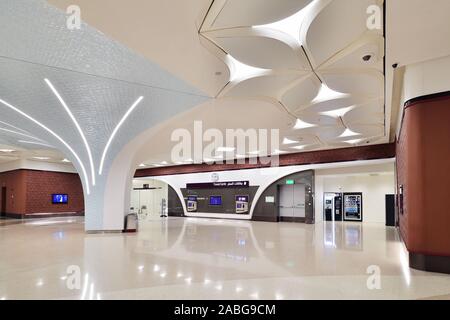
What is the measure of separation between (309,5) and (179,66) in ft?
9.16

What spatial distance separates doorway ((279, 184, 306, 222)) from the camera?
19656 millimetres

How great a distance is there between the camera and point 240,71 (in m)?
6.71

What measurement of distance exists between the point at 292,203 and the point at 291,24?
53.7 feet

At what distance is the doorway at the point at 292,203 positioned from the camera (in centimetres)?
1966

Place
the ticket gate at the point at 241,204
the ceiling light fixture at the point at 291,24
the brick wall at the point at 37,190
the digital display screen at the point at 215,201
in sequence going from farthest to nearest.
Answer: the brick wall at the point at 37,190 < the digital display screen at the point at 215,201 < the ticket gate at the point at 241,204 < the ceiling light fixture at the point at 291,24

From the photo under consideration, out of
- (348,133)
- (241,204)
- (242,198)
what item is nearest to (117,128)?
(348,133)

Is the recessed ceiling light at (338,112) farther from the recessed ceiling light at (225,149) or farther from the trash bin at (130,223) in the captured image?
the trash bin at (130,223)

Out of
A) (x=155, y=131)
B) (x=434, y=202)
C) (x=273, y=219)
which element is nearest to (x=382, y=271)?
(x=434, y=202)

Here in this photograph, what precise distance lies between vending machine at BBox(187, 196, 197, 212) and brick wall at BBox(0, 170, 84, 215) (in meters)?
10.5

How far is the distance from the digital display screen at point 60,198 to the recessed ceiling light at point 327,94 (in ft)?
79.2

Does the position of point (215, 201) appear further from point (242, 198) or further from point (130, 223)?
point (130, 223)

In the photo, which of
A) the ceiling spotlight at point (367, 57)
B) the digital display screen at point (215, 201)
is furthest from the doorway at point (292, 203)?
the ceiling spotlight at point (367, 57)

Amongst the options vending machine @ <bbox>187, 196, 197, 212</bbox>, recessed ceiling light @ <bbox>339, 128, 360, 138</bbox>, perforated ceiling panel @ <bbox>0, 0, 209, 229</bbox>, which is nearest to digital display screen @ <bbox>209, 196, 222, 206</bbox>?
vending machine @ <bbox>187, 196, 197, 212</bbox>

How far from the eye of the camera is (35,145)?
54.5ft
